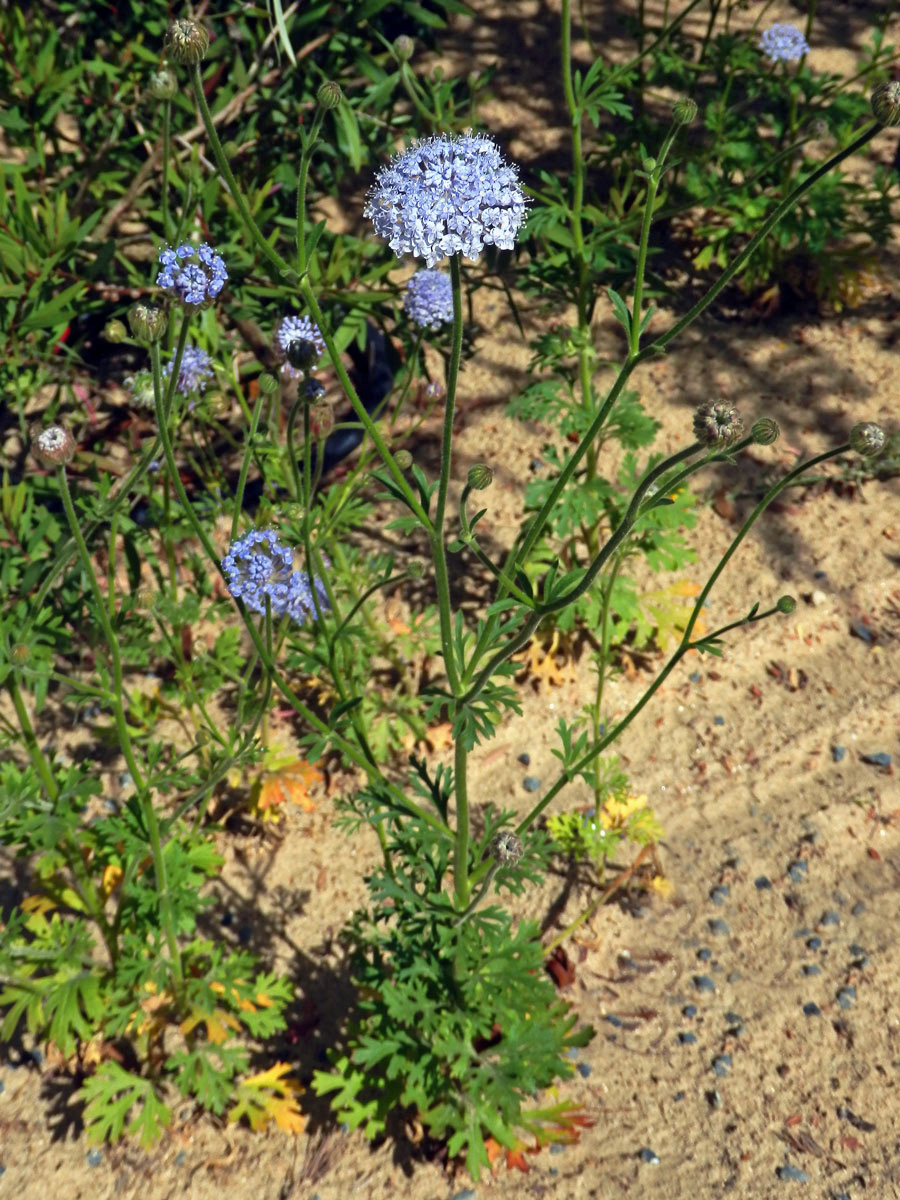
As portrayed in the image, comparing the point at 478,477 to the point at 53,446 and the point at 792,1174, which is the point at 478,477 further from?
the point at 792,1174

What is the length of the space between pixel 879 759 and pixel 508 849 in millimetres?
2079

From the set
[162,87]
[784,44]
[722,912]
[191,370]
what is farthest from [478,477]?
[784,44]

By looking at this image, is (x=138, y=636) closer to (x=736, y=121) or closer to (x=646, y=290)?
(x=646, y=290)

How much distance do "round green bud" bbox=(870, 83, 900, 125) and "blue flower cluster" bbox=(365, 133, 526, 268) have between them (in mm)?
636

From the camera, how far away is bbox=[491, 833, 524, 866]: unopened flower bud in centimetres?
256

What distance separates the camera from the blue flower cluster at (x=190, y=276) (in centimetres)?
227

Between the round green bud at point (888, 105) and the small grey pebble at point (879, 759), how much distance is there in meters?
2.72

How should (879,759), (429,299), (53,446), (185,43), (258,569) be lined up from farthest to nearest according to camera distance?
(879,759) → (429,299) → (258,569) → (53,446) → (185,43)

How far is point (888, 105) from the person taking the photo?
1834mm

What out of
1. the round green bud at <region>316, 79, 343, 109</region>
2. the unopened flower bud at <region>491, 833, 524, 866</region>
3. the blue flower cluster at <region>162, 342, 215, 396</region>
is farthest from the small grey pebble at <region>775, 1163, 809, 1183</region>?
the round green bud at <region>316, 79, 343, 109</region>

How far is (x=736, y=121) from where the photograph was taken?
5156 millimetres

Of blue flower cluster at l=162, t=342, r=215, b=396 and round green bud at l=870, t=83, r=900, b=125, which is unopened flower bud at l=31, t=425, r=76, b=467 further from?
round green bud at l=870, t=83, r=900, b=125

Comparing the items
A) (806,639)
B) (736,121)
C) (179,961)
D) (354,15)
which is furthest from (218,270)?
(736,121)

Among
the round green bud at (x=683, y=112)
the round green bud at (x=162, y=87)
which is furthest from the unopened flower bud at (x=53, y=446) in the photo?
the round green bud at (x=683, y=112)
